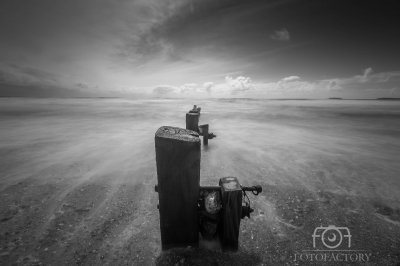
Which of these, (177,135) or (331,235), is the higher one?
(177,135)

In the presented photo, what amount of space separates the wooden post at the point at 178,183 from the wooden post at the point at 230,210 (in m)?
0.33

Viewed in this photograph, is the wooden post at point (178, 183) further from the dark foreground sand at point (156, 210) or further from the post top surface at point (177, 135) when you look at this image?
the dark foreground sand at point (156, 210)

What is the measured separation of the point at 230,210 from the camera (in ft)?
6.49


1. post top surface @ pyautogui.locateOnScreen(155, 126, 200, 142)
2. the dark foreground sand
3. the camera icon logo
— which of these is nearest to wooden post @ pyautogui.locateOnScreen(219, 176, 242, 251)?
the dark foreground sand

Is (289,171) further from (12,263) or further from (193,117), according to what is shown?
(12,263)

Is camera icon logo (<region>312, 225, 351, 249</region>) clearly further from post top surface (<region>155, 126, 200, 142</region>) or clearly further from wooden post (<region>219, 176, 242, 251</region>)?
post top surface (<region>155, 126, 200, 142</region>)

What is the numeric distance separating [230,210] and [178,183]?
0.70 m

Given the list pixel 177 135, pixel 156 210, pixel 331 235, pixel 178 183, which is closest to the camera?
pixel 177 135

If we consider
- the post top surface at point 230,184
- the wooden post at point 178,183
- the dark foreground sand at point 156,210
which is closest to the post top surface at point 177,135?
the wooden post at point 178,183

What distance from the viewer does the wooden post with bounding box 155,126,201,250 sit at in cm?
176

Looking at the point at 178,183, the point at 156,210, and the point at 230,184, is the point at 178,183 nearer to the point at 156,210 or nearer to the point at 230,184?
the point at 230,184

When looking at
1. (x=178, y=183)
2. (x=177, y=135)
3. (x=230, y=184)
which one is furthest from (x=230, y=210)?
(x=177, y=135)

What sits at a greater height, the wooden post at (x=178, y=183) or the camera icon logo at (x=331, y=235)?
the wooden post at (x=178, y=183)

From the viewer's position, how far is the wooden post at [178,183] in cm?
176
